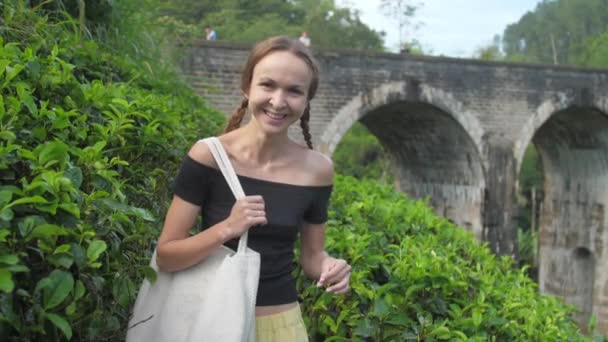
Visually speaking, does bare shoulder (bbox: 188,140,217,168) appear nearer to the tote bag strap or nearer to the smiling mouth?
the tote bag strap

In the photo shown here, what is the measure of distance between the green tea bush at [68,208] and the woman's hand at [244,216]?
0.18 m

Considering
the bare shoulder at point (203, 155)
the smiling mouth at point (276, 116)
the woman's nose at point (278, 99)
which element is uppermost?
the woman's nose at point (278, 99)

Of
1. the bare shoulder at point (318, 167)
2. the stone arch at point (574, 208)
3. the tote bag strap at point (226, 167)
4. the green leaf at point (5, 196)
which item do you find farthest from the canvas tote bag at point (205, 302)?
the stone arch at point (574, 208)

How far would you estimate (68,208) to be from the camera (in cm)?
114

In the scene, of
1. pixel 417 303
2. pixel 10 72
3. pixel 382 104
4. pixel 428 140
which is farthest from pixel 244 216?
pixel 428 140

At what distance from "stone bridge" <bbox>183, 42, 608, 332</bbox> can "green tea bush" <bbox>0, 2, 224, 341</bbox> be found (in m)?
7.21

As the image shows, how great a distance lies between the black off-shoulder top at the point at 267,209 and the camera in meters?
1.40

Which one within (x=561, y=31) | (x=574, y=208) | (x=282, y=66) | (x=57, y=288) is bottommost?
(x=574, y=208)

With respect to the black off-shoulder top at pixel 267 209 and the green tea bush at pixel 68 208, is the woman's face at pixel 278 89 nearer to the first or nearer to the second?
the black off-shoulder top at pixel 267 209

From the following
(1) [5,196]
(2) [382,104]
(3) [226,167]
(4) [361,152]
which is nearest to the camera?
(1) [5,196]

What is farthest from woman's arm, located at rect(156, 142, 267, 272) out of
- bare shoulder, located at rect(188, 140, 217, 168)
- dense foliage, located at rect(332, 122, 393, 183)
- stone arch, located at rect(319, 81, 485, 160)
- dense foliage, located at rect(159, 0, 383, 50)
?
dense foliage, located at rect(332, 122, 393, 183)

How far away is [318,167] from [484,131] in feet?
38.8

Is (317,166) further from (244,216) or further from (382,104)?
(382,104)

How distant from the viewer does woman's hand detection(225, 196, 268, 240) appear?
131 centimetres
